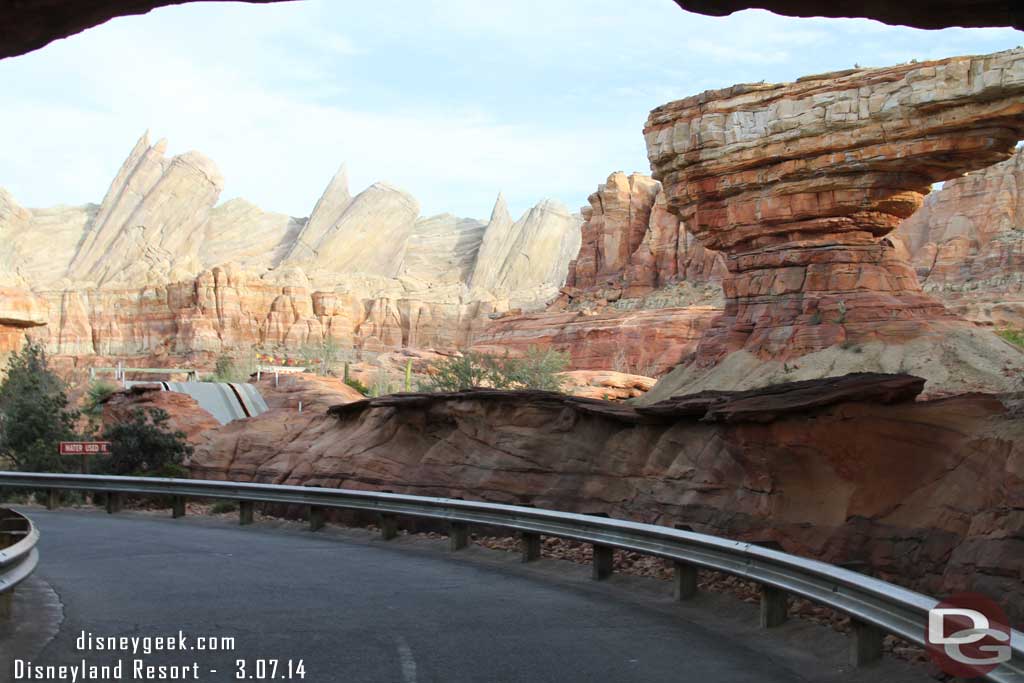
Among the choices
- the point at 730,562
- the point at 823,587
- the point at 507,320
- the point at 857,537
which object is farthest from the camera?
the point at 507,320

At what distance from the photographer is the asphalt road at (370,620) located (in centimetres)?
637

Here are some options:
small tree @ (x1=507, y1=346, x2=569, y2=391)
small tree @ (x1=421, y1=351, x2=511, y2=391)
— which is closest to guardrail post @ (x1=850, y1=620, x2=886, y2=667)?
small tree @ (x1=421, y1=351, x2=511, y2=391)

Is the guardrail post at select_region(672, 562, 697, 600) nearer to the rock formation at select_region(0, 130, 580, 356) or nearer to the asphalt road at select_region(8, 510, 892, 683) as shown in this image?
the asphalt road at select_region(8, 510, 892, 683)

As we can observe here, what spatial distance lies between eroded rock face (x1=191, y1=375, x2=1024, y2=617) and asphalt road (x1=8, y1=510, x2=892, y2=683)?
1.72 metres

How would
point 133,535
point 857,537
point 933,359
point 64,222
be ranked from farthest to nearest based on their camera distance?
point 64,222 < point 933,359 < point 133,535 < point 857,537

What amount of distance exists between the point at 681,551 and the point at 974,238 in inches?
4121

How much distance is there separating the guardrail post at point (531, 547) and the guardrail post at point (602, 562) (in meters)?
1.34

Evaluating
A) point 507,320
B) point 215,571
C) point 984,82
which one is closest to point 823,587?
point 215,571

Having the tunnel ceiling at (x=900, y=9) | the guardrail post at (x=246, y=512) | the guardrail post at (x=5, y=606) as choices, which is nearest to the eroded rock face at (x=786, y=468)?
the guardrail post at (x=246, y=512)

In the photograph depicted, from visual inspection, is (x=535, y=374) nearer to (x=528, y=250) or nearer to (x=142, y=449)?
(x=142, y=449)

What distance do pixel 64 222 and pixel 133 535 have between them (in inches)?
6739

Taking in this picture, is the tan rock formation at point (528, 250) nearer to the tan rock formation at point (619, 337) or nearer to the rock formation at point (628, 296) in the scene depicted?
the rock formation at point (628, 296)

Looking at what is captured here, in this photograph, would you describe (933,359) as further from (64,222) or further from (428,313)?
(64,222)

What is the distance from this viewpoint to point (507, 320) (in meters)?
91.8
